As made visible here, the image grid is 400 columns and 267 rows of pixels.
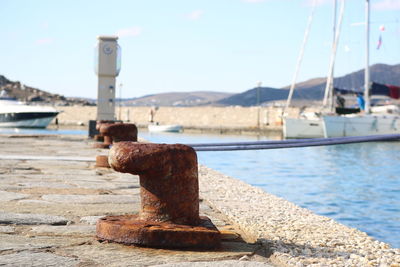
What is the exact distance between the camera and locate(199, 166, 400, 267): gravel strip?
2885mm

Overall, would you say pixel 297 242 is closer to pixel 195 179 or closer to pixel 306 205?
pixel 195 179

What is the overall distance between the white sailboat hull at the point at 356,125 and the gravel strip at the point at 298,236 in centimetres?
3257

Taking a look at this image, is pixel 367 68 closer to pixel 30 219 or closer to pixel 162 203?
pixel 30 219

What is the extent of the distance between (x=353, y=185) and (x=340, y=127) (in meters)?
23.7

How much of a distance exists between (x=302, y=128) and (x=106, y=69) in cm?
2551

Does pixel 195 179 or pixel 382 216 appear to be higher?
pixel 195 179

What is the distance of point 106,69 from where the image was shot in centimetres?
1542

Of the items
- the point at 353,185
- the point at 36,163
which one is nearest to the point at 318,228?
the point at 36,163

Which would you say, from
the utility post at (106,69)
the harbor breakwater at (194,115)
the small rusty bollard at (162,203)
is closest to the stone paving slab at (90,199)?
the small rusty bollard at (162,203)

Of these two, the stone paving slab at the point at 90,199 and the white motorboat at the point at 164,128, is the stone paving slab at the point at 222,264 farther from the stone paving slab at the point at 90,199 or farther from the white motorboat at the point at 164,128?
the white motorboat at the point at 164,128

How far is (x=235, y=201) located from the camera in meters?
5.05

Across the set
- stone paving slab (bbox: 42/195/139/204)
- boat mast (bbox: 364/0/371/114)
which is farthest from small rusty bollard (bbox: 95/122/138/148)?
boat mast (bbox: 364/0/371/114)

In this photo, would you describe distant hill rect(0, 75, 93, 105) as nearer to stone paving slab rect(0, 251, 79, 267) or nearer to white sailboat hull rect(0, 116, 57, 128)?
white sailboat hull rect(0, 116, 57, 128)

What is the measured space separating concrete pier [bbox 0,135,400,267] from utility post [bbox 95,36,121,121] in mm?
→ 9665
